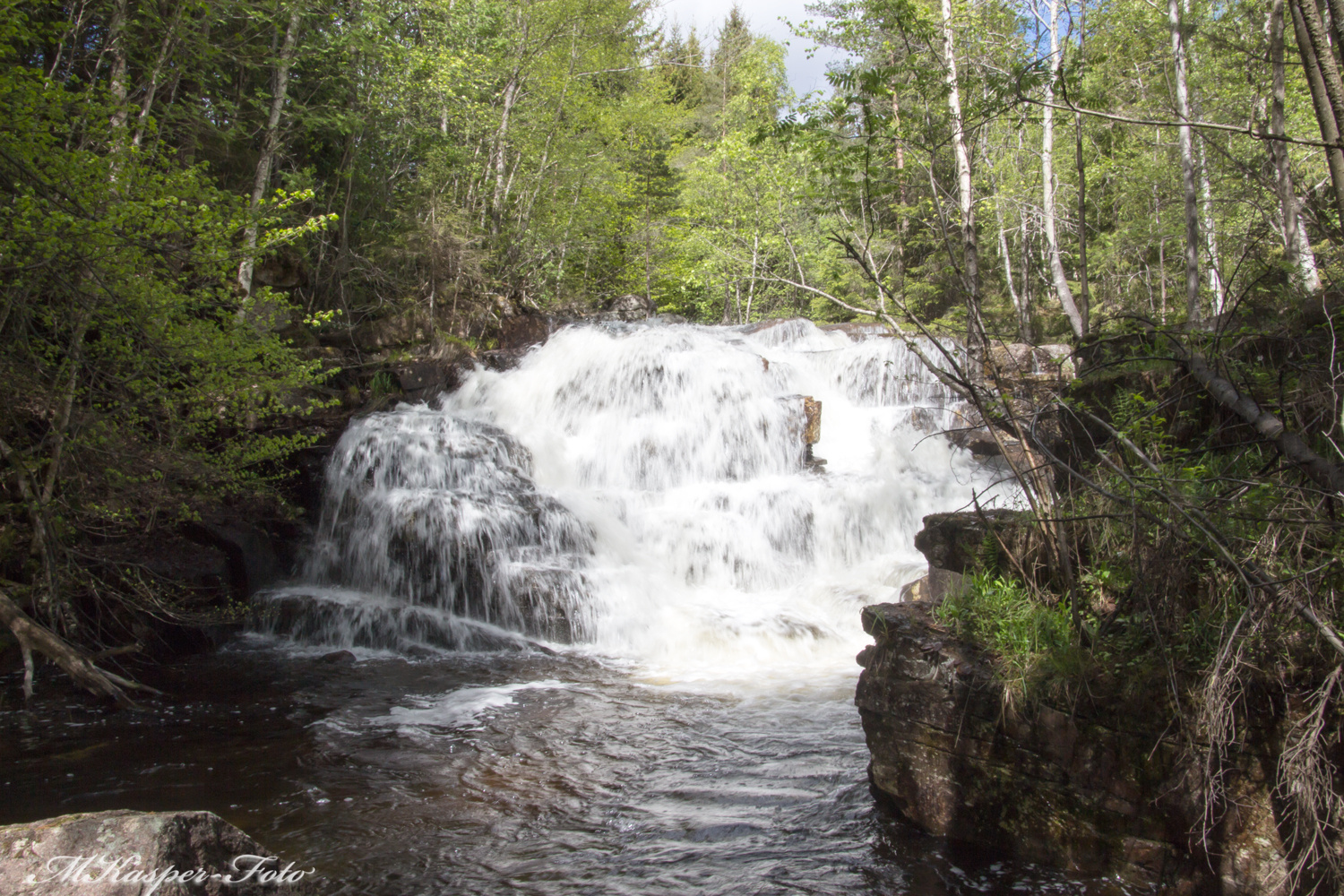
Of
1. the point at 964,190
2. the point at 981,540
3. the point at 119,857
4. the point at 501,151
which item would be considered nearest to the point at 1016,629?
the point at 981,540

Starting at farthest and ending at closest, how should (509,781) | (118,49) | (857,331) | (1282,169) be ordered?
(857,331) < (118,49) < (1282,169) < (509,781)

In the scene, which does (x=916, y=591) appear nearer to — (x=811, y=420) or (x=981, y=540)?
(x=981, y=540)

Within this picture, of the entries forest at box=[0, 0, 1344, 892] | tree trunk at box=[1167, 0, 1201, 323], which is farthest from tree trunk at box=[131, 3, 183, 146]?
tree trunk at box=[1167, 0, 1201, 323]

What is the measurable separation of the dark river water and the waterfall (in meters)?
1.29

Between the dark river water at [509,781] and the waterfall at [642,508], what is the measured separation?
129cm

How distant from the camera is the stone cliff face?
120 inches

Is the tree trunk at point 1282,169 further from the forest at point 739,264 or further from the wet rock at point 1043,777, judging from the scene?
the wet rock at point 1043,777

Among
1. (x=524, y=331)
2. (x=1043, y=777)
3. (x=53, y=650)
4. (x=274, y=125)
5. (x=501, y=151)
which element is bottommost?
(x=1043, y=777)

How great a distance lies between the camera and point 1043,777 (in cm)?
358

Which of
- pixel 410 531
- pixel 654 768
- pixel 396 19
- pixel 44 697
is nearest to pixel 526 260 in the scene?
pixel 396 19

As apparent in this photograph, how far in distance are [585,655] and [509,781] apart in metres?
3.18

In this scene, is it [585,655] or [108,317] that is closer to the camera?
[108,317]

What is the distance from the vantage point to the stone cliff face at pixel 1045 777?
3.06 meters

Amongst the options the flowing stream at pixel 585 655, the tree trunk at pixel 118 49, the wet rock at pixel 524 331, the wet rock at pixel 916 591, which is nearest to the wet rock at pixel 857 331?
the flowing stream at pixel 585 655
